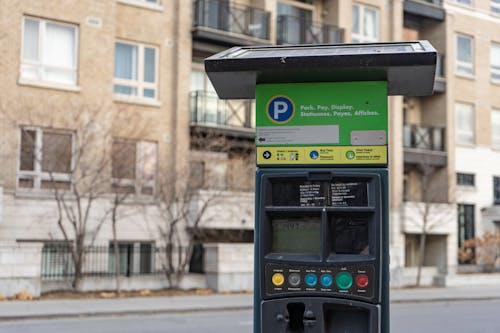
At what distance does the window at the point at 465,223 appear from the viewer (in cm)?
3360

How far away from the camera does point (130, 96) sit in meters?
24.7

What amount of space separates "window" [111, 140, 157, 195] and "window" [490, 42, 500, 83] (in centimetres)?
1863

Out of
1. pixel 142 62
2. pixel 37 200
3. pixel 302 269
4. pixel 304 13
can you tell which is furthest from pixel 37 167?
pixel 302 269

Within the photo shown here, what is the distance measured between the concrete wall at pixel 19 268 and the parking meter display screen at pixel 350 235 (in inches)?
561

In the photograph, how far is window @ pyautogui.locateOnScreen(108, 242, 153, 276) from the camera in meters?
23.2

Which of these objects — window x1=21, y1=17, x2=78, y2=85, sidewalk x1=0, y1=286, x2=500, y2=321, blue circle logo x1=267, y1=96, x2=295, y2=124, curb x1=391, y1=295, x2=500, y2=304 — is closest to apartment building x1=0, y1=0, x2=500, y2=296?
window x1=21, y1=17, x2=78, y2=85

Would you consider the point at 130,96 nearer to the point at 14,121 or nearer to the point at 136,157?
the point at 136,157

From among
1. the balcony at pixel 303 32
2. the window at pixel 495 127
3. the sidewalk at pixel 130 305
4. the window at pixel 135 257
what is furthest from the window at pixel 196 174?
the window at pixel 495 127

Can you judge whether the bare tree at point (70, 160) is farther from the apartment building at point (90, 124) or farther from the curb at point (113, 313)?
the curb at point (113, 313)

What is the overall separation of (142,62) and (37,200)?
20.3ft

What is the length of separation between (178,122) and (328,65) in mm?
20521

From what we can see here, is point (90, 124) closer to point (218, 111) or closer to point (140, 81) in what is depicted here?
point (140, 81)

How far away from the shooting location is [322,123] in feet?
17.6

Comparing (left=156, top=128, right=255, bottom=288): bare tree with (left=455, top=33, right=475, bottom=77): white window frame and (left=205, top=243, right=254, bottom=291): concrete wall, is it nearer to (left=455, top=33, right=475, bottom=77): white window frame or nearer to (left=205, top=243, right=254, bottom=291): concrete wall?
(left=205, top=243, right=254, bottom=291): concrete wall
